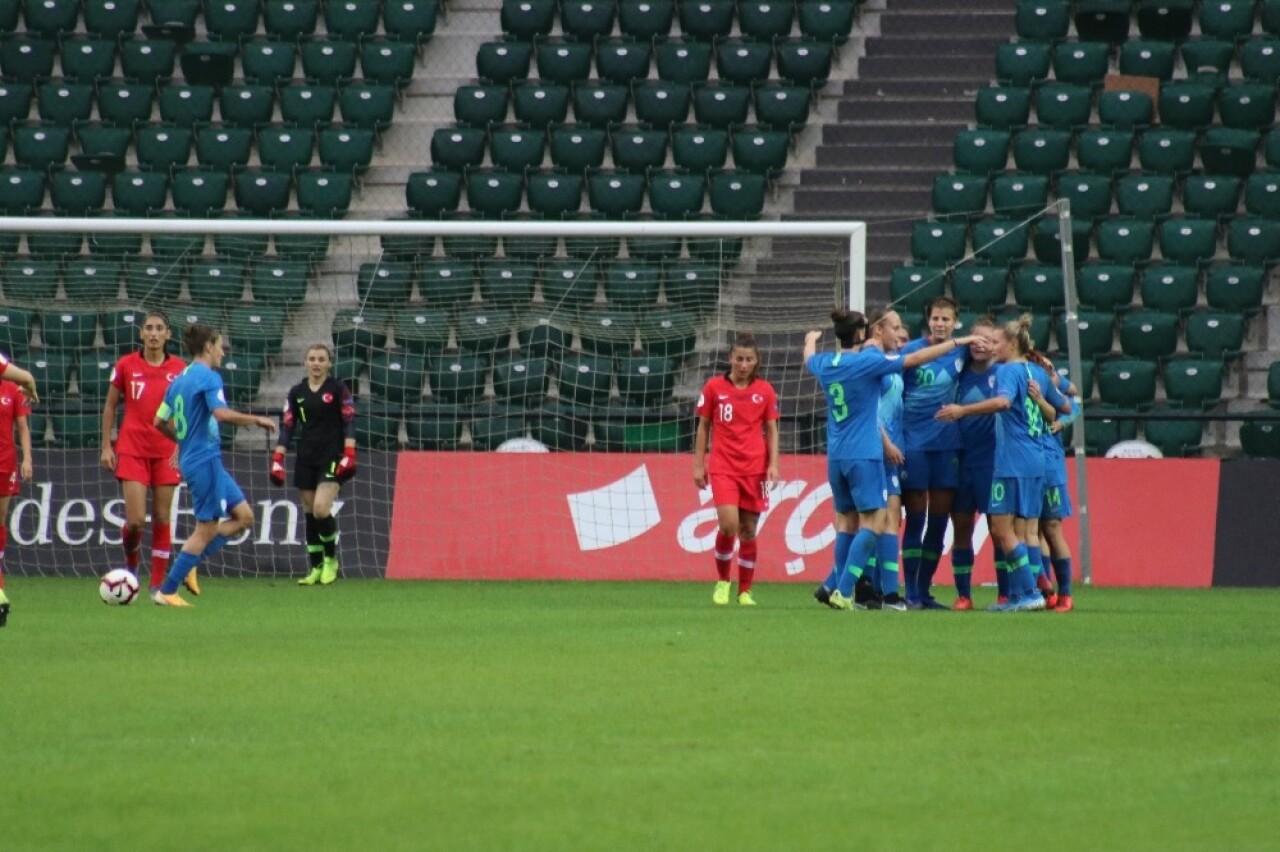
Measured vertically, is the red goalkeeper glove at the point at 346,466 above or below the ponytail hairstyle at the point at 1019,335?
below

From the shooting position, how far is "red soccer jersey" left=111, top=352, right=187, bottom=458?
15328 mm

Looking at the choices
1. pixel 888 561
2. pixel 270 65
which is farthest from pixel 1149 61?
pixel 888 561

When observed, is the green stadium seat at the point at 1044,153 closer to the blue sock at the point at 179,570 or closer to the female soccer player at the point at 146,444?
the female soccer player at the point at 146,444

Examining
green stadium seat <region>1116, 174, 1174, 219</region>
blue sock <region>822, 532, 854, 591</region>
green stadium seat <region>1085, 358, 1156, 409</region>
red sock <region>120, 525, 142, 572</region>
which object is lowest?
red sock <region>120, 525, 142, 572</region>

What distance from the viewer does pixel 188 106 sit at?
85.2 feet

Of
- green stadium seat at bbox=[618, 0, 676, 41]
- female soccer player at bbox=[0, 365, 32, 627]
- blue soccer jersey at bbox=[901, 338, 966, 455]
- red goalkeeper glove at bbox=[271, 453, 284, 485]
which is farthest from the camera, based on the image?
green stadium seat at bbox=[618, 0, 676, 41]

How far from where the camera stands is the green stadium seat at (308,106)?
2578 centimetres

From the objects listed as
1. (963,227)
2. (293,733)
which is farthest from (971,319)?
(293,733)

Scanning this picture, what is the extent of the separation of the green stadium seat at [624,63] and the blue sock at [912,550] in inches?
478

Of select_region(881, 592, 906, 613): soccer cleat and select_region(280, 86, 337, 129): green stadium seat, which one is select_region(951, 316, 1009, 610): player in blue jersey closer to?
select_region(881, 592, 906, 613): soccer cleat

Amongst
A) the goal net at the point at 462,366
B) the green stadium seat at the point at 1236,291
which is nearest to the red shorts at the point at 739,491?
the goal net at the point at 462,366

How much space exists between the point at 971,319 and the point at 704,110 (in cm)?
501

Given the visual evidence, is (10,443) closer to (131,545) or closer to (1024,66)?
(131,545)

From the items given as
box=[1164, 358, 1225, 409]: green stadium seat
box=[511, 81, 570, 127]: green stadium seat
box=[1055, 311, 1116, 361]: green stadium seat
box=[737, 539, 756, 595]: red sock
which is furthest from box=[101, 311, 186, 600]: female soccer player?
box=[1164, 358, 1225, 409]: green stadium seat
